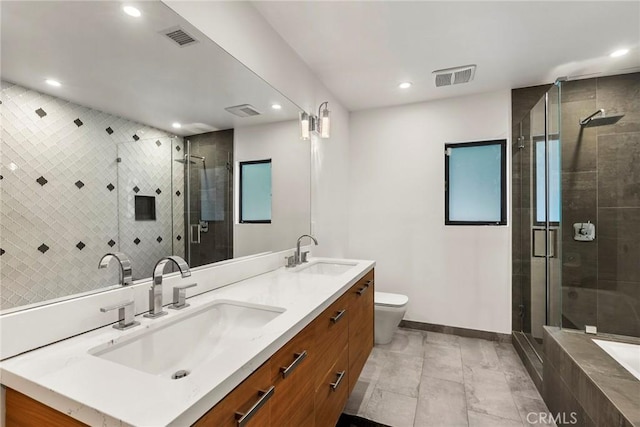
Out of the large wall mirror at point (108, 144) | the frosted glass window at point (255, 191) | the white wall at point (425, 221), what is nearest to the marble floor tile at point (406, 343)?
the white wall at point (425, 221)

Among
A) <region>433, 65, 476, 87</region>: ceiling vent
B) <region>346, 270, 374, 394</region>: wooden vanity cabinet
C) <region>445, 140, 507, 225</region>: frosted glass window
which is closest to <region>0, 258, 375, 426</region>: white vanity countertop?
<region>346, 270, 374, 394</region>: wooden vanity cabinet

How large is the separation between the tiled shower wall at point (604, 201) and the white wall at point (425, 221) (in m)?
0.52

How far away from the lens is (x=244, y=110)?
70.5 inches

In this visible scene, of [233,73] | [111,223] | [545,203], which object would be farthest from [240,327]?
[545,203]

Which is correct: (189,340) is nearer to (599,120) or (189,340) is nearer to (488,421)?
(488,421)

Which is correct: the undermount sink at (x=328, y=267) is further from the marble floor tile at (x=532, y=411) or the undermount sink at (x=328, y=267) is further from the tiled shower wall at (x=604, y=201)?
the tiled shower wall at (x=604, y=201)

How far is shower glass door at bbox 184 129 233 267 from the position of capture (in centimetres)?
142

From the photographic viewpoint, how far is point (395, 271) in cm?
328

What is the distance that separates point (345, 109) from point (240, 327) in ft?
9.22

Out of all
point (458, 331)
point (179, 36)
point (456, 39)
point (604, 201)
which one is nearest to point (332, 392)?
point (179, 36)

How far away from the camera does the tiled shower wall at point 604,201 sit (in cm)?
244

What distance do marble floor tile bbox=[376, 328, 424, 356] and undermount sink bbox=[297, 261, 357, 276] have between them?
1065mm

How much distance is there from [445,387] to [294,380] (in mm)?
1686

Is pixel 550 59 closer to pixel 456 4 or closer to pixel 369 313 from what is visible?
pixel 456 4
